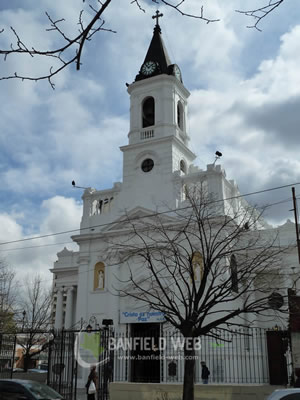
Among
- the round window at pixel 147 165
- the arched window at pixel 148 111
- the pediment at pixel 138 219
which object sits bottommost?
the pediment at pixel 138 219

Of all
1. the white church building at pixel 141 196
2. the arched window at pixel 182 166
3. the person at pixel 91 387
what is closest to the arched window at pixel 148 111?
the white church building at pixel 141 196

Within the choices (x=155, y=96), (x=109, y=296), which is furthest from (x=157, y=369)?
(x=155, y=96)

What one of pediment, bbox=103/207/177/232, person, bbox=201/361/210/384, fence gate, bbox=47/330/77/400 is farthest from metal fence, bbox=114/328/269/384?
pediment, bbox=103/207/177/232

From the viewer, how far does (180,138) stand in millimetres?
31203

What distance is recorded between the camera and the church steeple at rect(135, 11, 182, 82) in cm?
3209

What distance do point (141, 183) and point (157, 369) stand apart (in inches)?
472

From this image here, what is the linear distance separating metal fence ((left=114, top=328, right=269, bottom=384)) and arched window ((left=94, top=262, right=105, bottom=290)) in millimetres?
5637

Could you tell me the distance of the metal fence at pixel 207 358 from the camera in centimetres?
1894

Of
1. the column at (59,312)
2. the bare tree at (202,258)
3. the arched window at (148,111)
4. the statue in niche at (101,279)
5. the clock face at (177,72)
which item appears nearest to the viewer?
Answer: the bare tree at (202,258)

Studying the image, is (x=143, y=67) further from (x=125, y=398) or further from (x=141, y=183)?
(x=125, y=398)

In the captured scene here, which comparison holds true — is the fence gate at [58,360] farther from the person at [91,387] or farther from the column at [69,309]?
the column at [69,309]

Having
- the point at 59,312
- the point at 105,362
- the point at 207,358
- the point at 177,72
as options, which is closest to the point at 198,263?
the point at 105,362

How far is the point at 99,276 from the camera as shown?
28.9 metres

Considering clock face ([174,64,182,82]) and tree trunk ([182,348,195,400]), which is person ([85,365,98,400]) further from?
Result: clock face ([174,64,182,82])
